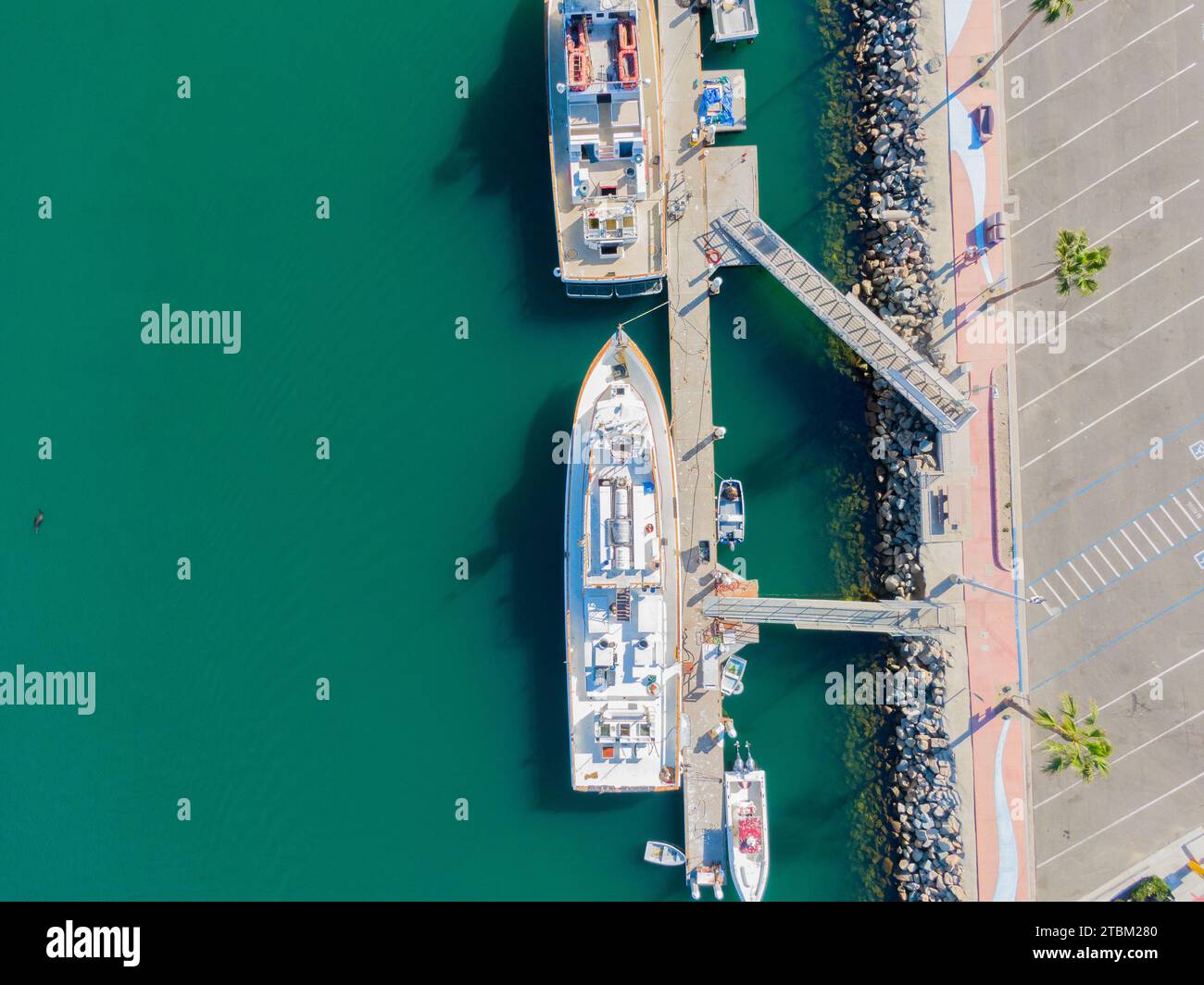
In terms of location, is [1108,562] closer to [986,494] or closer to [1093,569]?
[1093,569]

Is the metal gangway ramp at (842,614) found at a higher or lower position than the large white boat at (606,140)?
lower

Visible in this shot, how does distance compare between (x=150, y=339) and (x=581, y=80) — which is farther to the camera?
(x=150, y=339)

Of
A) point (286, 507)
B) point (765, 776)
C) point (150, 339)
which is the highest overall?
point (150, 339)

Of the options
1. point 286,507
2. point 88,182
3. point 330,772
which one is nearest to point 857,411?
point 286,507

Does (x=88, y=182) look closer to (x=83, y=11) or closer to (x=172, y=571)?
(x=83, y=11)

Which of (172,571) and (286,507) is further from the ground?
(286,507)

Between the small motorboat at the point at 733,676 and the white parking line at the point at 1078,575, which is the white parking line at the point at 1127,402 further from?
the small motorboat at the point at 733,676

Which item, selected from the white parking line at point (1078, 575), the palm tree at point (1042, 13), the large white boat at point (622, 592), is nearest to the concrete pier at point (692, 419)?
the large white boat at point (622, 592)
